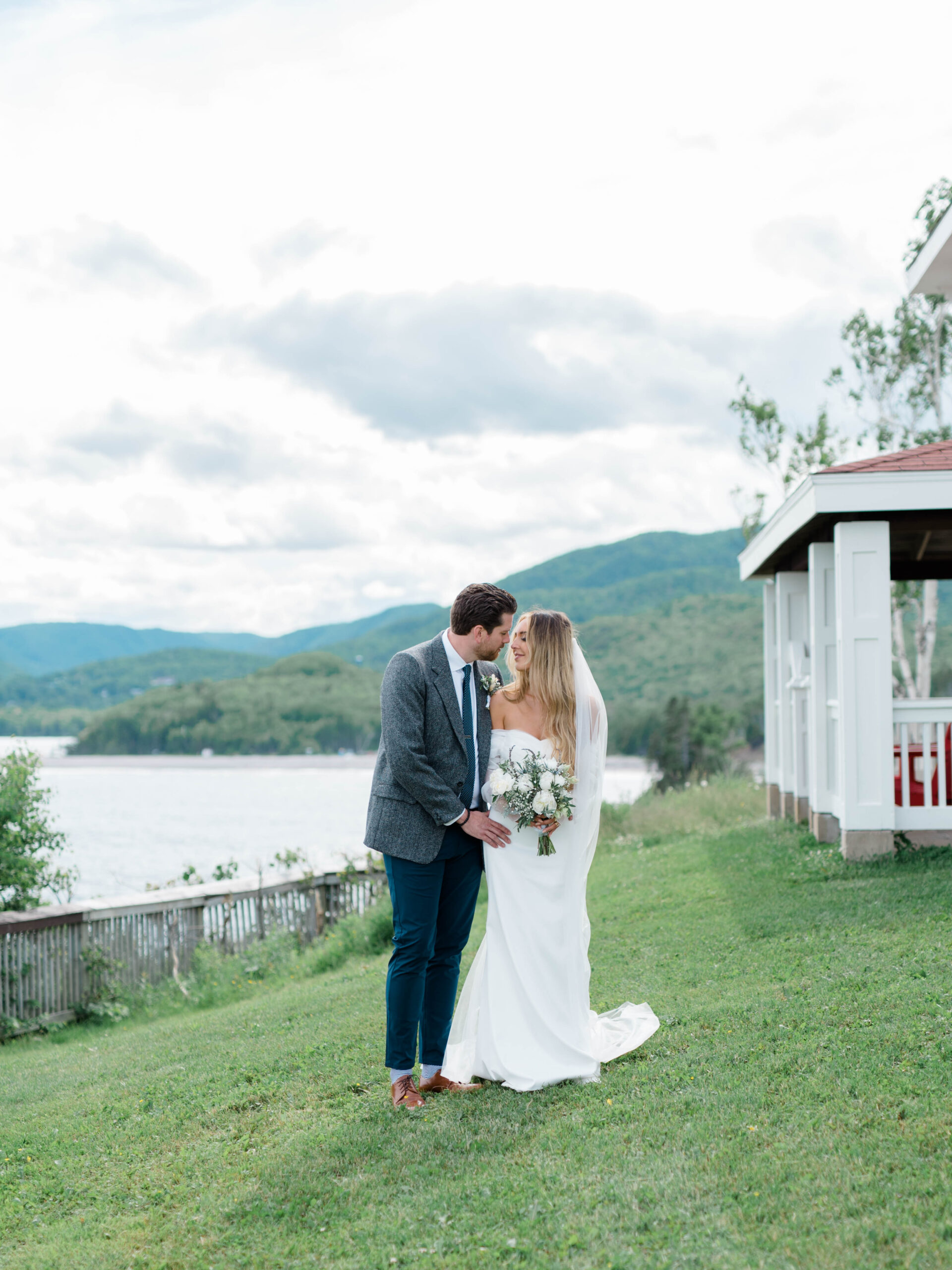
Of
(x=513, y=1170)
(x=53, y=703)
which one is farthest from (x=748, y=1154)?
(x=53, y=703)

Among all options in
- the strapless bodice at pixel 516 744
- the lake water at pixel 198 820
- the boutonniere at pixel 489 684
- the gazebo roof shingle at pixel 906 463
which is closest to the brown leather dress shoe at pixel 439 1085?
the strapless bodice at pixel 516 744

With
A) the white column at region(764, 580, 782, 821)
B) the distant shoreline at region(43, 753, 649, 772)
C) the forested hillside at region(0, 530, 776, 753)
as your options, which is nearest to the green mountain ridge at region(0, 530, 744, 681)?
the forested hillside at region(0, 530, 776, 753)

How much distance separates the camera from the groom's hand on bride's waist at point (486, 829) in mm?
4828

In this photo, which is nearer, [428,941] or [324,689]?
[428,941]

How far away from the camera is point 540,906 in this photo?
4.99 meters

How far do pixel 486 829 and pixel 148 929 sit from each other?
7890 mm

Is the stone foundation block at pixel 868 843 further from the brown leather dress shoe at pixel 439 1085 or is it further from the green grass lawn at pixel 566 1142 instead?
the brown leather dress shoe at pixel 439 1085

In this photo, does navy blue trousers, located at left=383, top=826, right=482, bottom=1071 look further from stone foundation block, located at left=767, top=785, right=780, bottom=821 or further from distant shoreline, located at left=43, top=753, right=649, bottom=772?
distant shoreline, located at left=43, top=753, right=649, bottom=772

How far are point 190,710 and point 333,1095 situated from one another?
83.0 meters

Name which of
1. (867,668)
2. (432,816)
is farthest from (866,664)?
(432,816)

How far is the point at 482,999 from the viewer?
198 inches

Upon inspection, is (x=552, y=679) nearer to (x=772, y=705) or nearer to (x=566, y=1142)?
(x=566, y=1142)

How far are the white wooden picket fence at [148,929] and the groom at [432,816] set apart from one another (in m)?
6.78

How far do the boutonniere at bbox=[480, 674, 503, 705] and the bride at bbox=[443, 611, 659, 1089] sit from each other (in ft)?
0.11
